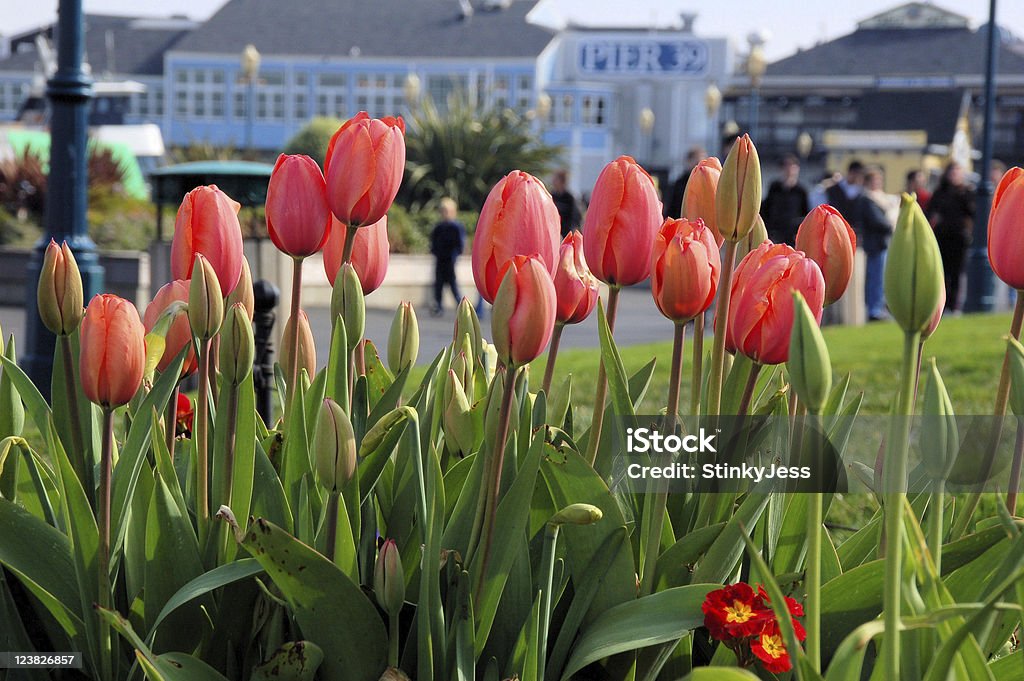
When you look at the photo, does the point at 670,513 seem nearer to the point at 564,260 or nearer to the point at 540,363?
the point at 564,260

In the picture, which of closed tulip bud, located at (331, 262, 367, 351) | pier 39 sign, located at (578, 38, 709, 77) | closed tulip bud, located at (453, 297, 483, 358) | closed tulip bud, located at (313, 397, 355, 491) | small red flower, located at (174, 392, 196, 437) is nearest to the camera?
closed tulip bud, located at (313, 397, 355, 491)

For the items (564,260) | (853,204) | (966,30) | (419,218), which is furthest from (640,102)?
(564,260)

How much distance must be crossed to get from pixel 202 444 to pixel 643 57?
5777cm

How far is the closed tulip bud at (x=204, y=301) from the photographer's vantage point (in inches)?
59.7

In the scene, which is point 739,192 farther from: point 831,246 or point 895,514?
point 895,514

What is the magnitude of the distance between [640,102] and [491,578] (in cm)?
5712

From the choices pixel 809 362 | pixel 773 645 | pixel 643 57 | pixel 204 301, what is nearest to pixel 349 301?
pixel 204 301

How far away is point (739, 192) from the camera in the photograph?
157 centimetres

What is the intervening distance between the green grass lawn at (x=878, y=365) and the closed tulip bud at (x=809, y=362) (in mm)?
4126

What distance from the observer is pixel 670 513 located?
175 cm

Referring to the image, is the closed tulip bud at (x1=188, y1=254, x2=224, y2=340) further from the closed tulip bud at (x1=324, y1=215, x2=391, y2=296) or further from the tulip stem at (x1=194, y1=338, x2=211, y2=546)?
the closed tulip bud at (x1=324, y1=215, x2=391, y2=296)

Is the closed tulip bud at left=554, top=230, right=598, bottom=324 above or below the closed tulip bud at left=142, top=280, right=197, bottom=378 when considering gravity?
above

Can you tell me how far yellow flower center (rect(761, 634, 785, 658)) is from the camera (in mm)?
1412

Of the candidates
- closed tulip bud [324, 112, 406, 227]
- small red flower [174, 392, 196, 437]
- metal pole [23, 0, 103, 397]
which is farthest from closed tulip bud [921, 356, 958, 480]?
metal pole [23, 0, 103, 397]
